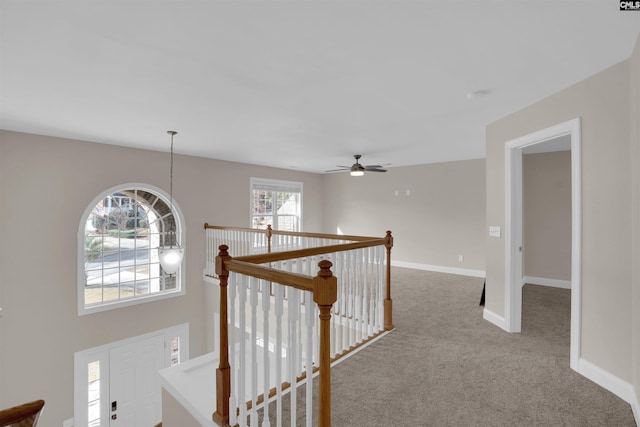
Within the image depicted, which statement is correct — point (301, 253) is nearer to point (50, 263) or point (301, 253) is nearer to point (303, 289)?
point (303, 289)

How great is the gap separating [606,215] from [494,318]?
1.76 m

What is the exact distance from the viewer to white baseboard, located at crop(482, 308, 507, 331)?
3.33 meters

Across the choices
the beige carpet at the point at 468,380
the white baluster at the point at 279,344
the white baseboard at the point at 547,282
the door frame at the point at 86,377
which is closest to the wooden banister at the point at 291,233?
the beige carpet at the point at 468,380

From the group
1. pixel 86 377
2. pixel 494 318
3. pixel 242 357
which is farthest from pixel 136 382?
pixel 494 318

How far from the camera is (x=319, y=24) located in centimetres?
167

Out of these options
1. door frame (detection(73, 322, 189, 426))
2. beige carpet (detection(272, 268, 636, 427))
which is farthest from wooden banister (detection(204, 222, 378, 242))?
door frame (detection(73, 322, 189, 426))

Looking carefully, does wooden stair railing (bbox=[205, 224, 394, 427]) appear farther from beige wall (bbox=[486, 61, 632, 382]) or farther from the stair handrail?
beige wall (bbox=[486, 61, 632, 382])

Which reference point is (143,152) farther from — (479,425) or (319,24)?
(479,425)

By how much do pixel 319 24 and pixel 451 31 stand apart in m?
0.78

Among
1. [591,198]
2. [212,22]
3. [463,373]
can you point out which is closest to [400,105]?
[591,198]

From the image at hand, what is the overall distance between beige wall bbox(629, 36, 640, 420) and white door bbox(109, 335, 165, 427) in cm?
615

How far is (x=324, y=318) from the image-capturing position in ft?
4.87

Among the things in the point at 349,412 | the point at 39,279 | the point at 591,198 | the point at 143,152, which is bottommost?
the point at 349,412

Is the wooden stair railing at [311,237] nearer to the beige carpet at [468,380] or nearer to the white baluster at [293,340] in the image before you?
the beige carpet at [468,380]
